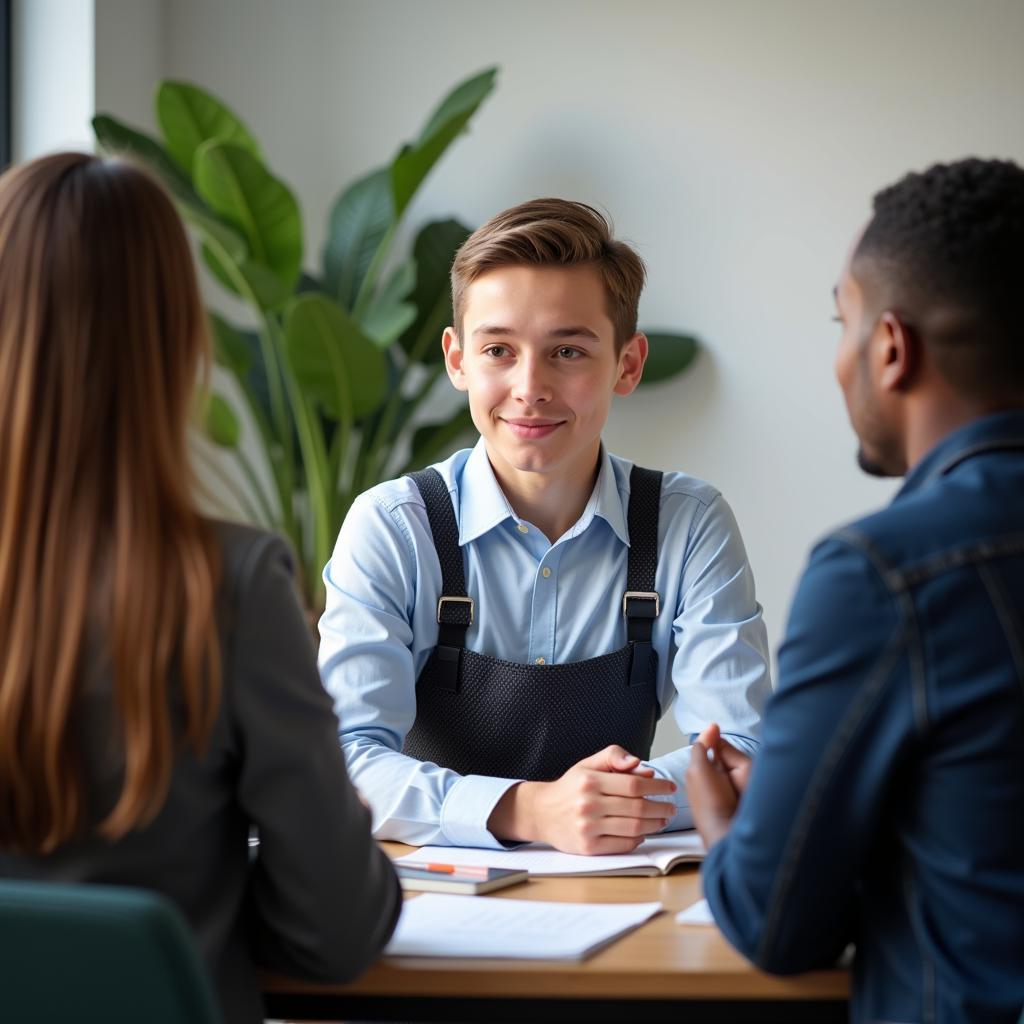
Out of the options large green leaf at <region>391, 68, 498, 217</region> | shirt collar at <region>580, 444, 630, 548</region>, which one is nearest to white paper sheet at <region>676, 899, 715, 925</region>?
shirt collar at <region>580, 444, 630, 548</region>

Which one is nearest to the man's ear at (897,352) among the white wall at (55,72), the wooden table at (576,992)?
the wooden table at (576,992)

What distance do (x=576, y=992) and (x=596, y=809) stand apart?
16.3 inches

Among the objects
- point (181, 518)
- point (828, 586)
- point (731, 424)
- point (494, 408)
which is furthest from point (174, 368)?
point (731, 424)

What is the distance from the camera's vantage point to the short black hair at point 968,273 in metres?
1.18

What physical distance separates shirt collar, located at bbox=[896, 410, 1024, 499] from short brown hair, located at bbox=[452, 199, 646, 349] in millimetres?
975

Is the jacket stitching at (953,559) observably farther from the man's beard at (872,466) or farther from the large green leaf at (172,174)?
the large green leaf at (172,174)

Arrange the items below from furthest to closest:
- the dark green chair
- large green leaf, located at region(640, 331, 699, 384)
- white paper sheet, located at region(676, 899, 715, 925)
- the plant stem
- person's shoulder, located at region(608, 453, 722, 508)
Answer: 1. large green leaf, located at region(640, 331, 699, 384)
2. the plant stem
3. person's shoulder, located at region(608, 453, 722, 508)
4. white paper sheet, located at region(676, 899, 715, 925)
5. the dark green chair

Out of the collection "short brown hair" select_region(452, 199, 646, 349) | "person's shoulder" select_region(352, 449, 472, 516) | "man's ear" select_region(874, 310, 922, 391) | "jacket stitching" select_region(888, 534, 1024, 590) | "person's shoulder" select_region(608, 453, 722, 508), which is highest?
"short brown hair" select_region(452, 199, 646, 349)

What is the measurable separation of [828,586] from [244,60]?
12.1 feet

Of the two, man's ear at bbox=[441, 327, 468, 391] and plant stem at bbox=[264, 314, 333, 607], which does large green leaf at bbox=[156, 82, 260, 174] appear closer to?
plant stem at bbox=[264, 314, 333, 607]

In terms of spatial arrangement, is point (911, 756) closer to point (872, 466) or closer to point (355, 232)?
point (872, 466)

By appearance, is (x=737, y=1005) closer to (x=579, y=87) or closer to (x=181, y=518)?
(x=181, y=518)

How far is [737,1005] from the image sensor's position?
112cm

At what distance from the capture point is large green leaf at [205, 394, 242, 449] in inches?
151
